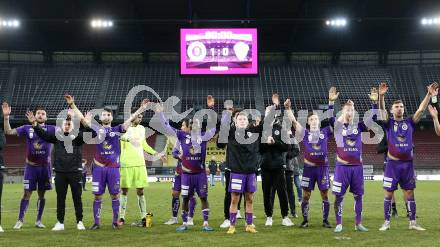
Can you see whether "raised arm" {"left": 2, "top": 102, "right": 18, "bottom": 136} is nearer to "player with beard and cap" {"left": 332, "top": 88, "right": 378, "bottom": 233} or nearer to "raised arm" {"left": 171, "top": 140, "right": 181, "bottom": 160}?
"raised arm" {"left": 171, "top": 140, "right": 181, "bottom": 160}

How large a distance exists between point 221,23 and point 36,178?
3302 cm

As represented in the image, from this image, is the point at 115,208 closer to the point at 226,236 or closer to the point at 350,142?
the point at 226,236

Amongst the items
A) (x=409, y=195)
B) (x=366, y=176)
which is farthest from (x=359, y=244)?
(x=366, y=176)

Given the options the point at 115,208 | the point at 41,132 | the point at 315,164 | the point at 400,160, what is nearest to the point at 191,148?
the point at 115,208

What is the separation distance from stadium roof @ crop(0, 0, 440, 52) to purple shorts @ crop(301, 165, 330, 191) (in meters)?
25.0

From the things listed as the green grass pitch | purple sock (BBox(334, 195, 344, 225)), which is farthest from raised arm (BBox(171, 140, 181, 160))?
purple sock (BBox(334, 195, 344, 225))

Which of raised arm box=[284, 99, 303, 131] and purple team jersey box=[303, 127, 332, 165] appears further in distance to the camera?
purple team jersey box=[303, 127, 332, 165]

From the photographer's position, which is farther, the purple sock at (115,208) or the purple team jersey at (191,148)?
the purple team jersey at (191,148)

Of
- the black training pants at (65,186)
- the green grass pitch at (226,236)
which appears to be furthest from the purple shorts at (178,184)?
the black training pants at (65,186)

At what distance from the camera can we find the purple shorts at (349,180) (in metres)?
10.4

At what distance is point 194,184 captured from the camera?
11.2 m

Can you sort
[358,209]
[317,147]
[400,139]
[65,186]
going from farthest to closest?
[317,147], [65,186], [400,139], [358,209]

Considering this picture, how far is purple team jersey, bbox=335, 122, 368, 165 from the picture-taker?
10.5m

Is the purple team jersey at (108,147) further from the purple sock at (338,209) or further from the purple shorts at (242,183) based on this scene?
the purple sock at (338,209)
